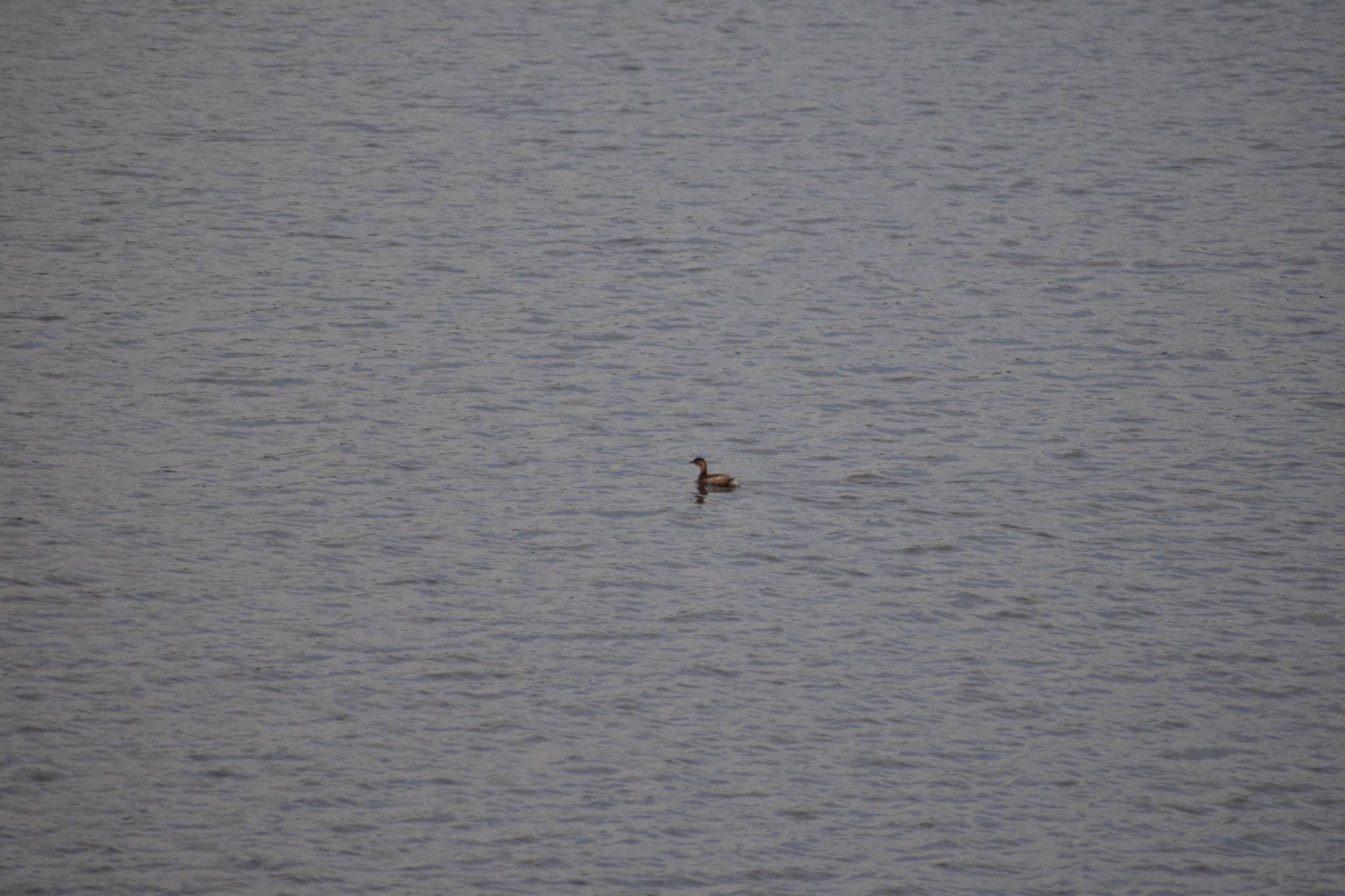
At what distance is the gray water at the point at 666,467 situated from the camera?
51.4 feet

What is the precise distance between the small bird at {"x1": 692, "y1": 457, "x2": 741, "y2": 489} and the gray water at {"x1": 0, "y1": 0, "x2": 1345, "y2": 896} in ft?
0.98

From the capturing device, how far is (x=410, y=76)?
41219 millimetres

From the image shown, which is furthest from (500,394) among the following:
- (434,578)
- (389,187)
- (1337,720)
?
(1337,720)

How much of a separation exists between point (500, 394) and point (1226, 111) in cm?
2097

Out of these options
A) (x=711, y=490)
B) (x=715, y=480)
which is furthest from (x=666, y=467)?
(x=715, y=480)

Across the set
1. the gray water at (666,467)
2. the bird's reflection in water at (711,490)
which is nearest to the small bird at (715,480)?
the bird's reflection in water at (711,490)

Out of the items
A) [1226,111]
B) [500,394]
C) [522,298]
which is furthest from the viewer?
[1226,111]

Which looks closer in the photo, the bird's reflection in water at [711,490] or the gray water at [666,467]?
the gray water at [666,467]

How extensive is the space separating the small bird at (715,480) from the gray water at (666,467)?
30cm

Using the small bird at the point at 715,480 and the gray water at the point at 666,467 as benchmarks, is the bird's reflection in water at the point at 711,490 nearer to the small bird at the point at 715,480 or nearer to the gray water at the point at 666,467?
the small bird at the point at 715,480

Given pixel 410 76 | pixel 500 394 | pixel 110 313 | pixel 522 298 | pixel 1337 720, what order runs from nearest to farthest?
pixel 1337 720 < pixel 500 394 < pixel 110 313 < pixel 522 298 < pixel 410 76

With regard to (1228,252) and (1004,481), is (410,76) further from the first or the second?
(1004,481)

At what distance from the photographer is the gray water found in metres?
15.7

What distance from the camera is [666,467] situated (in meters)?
23.4
